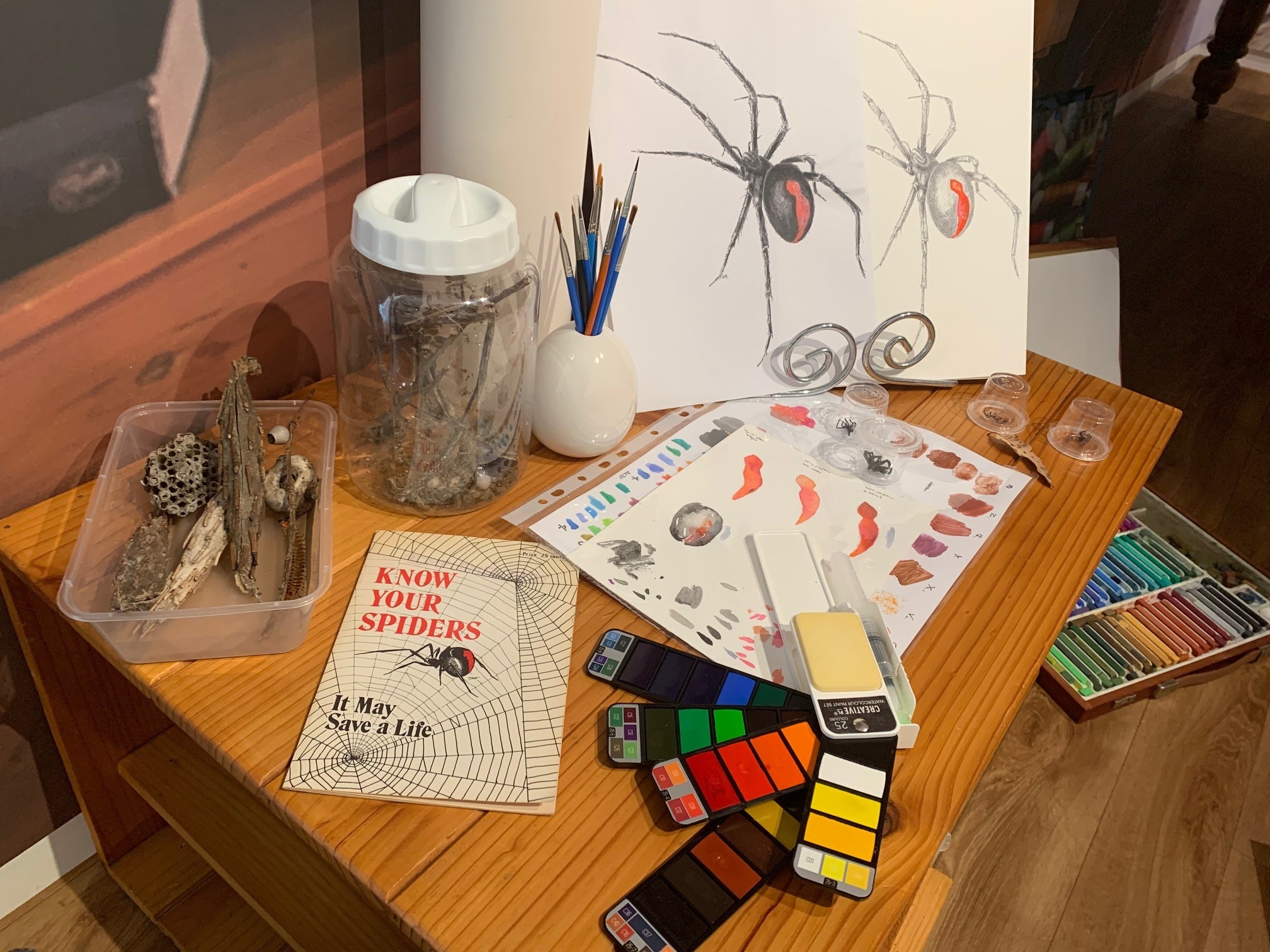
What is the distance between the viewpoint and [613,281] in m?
0.67

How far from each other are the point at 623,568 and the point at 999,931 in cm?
81

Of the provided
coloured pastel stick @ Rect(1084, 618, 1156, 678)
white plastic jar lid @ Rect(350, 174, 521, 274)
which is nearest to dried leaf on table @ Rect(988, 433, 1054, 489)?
white plastic jar lid @ Rect(350, 174, 521, 274)

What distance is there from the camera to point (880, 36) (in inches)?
32.1

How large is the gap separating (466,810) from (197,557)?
235 millimetres

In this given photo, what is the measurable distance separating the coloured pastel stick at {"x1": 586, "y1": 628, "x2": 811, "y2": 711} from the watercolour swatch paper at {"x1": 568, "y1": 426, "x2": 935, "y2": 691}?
0.02m

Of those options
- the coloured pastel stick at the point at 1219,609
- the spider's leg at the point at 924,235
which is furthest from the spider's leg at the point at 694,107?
the coloured pastel stick at the point at 1219,609

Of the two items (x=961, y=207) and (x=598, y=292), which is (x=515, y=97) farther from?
(x=961, y=207)

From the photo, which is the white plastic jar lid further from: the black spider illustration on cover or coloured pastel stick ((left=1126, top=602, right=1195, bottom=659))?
coloured pastel stick ((left=1126, top=602, right=1195, bottom=659))

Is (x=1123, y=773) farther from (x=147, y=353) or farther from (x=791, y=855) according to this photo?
(x=147, y=353)

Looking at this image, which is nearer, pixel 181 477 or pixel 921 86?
pixel 181 477

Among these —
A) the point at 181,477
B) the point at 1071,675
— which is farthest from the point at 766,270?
the point at 1071,675

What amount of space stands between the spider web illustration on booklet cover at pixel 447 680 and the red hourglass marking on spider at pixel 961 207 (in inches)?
20.7

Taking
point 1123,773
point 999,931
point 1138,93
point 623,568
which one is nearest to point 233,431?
point 623,568

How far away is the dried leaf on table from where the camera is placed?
31.0 inches
